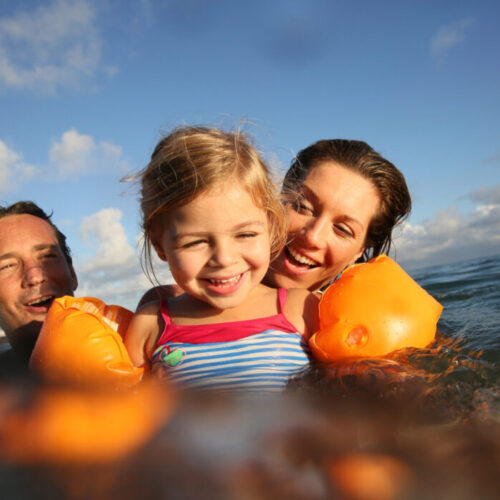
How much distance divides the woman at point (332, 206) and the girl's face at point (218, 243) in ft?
2.90

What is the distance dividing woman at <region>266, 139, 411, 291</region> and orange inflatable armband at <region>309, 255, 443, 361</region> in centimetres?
60

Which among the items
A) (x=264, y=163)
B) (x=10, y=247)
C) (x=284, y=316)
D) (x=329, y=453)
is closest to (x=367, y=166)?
(x=264, y=163)

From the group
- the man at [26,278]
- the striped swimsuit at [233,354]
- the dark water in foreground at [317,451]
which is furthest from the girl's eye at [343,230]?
the man at [26,278]

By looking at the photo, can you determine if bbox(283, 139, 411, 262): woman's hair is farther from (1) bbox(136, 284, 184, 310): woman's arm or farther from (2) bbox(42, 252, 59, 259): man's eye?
(2) bbox(42, 252, 59, 259): man's eye

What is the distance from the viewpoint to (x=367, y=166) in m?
3.53

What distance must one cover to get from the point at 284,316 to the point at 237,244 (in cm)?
62

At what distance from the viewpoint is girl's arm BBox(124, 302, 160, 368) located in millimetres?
2777

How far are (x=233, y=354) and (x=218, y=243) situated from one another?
677 millimetres

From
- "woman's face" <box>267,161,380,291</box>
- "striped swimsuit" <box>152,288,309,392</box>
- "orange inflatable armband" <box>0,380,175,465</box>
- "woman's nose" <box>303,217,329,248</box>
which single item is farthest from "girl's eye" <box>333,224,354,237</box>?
"orange inflatable armband" <box>0,380,175,465</box>

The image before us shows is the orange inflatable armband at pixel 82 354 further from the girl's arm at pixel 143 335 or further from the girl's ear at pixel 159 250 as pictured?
the girl's ear at pixel 159 250

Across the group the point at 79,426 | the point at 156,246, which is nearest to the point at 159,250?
the point at 156,246

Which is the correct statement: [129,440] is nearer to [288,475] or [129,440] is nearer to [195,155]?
[288,475]

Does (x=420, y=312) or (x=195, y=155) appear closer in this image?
(x=195, y=155)

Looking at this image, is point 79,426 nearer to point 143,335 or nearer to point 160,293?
point 143,335
